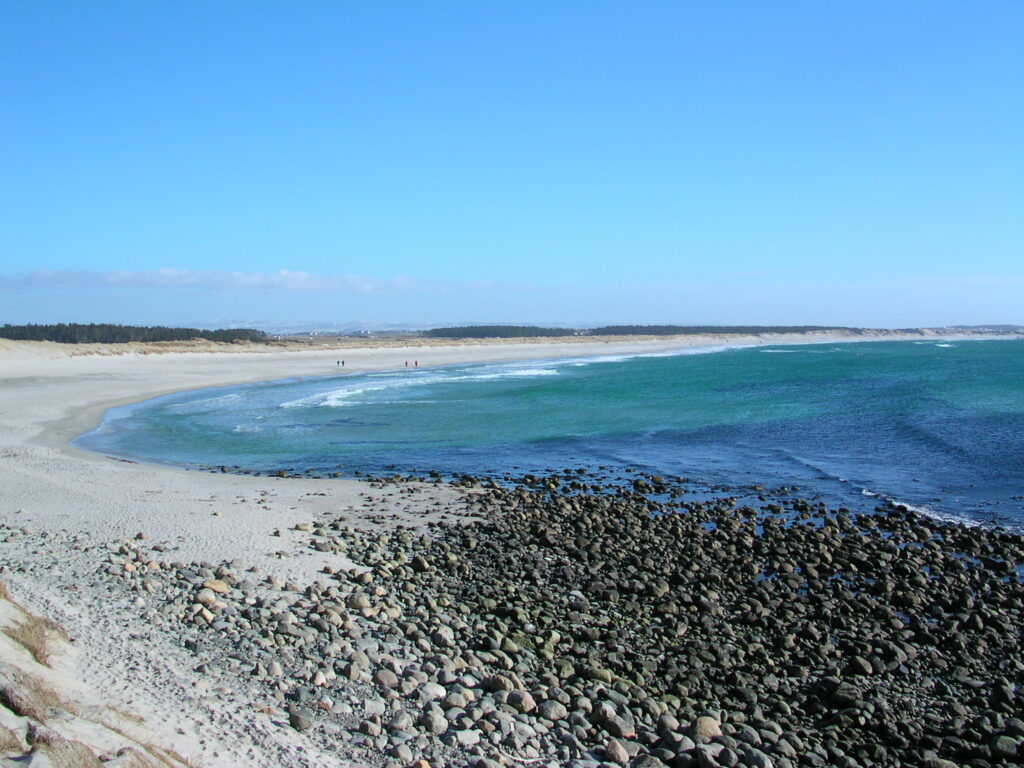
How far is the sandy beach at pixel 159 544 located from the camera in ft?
19.2

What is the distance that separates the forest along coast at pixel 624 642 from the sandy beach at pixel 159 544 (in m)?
0.29

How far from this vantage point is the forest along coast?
6.39m

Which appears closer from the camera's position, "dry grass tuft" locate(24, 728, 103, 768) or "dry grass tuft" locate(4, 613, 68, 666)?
"dry grass tuft" locate(24, 728, 103, 768)

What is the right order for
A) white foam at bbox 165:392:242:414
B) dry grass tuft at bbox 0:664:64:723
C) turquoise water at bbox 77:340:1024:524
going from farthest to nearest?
white foam at bbox 165:392:242:414 < turquoise water at bbox 77:340:1024:524 < dry grass tuft at bbox 0:664:64:723

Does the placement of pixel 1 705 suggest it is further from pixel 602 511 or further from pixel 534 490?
pixel 534 490

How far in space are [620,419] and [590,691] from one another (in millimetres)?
24497

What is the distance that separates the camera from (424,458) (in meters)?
21.6

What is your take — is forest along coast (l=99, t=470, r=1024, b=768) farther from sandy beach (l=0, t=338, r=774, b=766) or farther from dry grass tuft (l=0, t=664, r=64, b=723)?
dry grass tuft (l=0, t=664, r=64, b=723)

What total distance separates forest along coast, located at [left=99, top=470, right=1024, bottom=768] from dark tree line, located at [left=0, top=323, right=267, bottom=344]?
236ft

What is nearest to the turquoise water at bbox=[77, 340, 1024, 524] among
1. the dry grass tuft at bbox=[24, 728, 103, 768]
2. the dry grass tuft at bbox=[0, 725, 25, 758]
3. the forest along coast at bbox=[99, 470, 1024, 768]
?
the forest along coast at bbox=[99, 470, 1024, 768]

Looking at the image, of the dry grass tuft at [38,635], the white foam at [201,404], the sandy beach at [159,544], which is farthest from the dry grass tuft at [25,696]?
the white foam at [201,404]

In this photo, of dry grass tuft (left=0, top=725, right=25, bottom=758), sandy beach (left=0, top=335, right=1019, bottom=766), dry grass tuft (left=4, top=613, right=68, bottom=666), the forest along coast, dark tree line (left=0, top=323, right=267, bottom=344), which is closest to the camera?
dry grass tuft (left=0, top=725, right=25, bottom=758)

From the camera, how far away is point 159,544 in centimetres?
1058

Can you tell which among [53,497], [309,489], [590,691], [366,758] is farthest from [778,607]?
[53,497]
